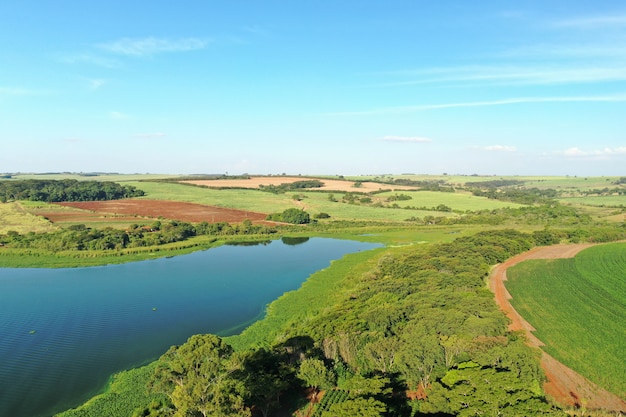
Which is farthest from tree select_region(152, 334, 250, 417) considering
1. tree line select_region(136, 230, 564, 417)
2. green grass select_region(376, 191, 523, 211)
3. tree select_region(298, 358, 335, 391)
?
green grass select_region(376, 191, 523, 211)

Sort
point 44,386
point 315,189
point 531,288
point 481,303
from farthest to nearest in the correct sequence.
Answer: point 315,189
point 531,288
point 481,303
point 44,386

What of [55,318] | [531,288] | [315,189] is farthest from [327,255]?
[315,189]

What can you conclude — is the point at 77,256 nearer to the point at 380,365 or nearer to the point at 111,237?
the point at 111,237

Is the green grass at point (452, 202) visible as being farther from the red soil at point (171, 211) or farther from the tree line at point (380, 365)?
the tree line at point (380, 365)

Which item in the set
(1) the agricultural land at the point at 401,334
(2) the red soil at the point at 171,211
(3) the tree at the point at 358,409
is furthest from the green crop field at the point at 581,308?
(2) the red soil at the point at 171,211

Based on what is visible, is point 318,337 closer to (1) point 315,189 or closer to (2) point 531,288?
(2) point 531,288
